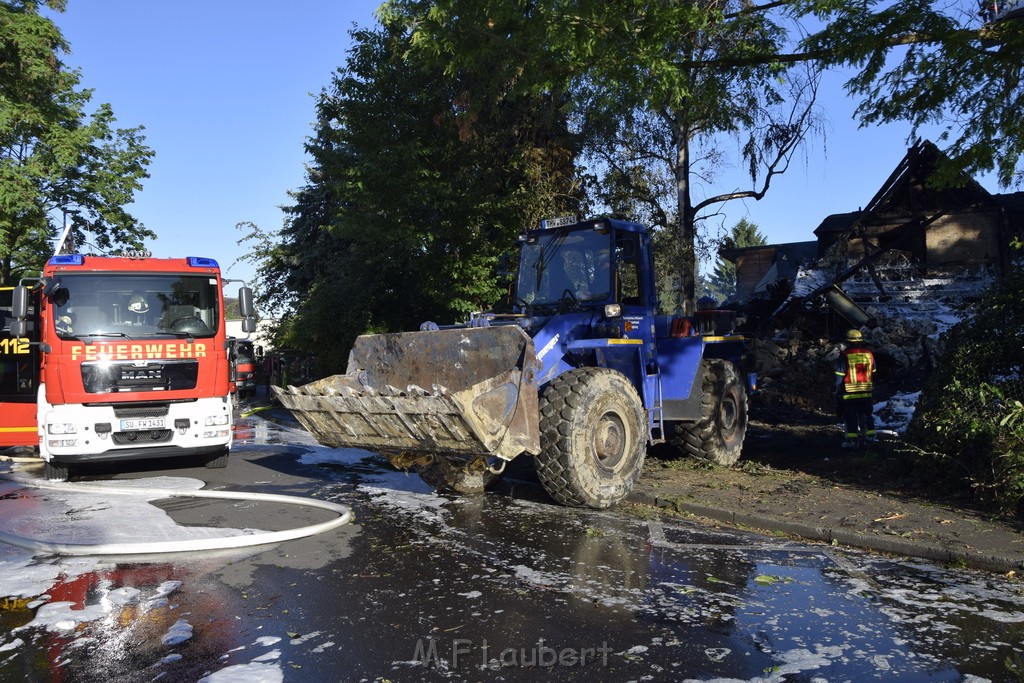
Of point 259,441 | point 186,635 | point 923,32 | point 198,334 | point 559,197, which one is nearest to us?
point 186,635

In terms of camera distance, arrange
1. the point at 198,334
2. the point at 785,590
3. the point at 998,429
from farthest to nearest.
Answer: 1. the point at 198,334
2. the point at 998,429
3. the point at 785,590

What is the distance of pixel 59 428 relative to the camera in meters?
10.1

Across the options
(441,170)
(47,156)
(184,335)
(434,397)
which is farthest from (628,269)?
(47,156)

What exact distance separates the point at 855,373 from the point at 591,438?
5838 mm

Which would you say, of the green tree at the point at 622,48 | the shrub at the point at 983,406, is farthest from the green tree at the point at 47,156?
the shrub at the point at 983,406

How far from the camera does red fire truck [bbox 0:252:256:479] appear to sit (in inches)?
404

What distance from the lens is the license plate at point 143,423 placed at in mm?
10492

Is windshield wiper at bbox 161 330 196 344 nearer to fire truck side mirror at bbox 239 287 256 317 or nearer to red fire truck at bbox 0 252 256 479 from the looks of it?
red fire truck at bbox 0 252 256 479

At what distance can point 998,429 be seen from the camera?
25.6 ft

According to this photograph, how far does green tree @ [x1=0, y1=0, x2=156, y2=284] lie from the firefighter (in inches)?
688

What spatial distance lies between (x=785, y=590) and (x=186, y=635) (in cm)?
394

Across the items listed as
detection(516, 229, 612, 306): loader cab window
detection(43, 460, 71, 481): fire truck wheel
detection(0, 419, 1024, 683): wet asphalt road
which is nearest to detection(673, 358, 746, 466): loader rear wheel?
detection(516, 229, 612, 306): loader cab window

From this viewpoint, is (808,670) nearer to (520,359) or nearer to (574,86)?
(520,359)

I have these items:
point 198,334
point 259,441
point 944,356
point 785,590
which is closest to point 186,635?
point 785,590
